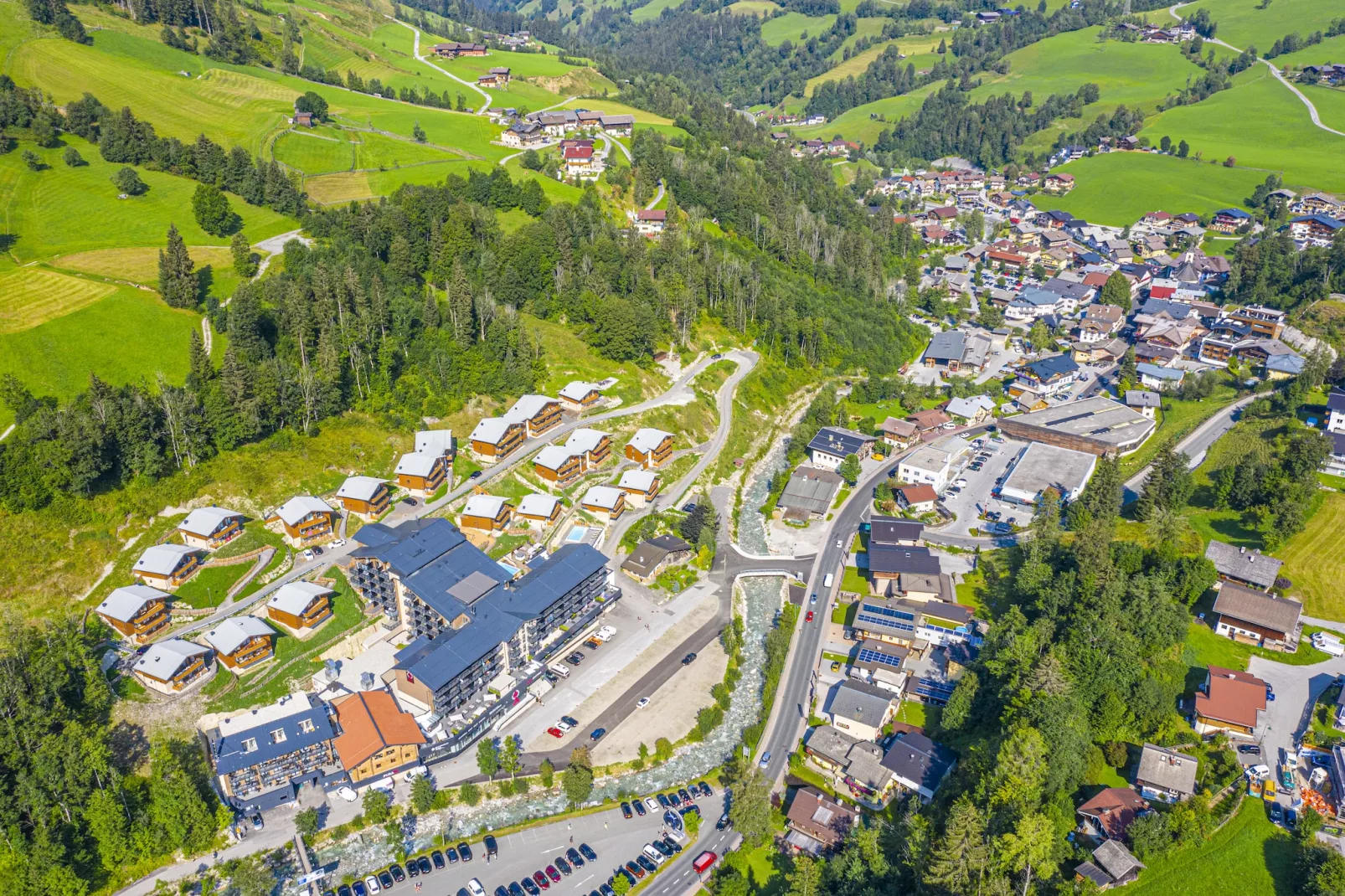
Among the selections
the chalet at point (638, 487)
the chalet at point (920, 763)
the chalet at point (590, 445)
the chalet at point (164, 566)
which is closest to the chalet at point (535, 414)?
the chalet at point (590, 445)

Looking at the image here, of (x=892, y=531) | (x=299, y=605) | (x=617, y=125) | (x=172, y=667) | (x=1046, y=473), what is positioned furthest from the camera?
(x=617, y=125)

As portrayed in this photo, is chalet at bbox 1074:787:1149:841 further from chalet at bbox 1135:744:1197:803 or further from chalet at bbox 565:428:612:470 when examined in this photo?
chalet at bbox 565:428:612:470

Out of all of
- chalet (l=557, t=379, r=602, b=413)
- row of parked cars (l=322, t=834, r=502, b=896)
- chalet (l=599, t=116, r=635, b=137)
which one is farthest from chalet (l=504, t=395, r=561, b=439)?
chalet (l=599, t=116, r=635, b=137)

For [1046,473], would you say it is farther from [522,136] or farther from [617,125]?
[617,125]

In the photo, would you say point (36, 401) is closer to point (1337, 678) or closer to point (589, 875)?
point (589, 875)

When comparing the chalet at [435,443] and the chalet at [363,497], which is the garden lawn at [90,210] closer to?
the chalet at [435,443]

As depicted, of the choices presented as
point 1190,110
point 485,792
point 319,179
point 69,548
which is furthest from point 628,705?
point 1190,110

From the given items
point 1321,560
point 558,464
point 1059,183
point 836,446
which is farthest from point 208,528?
point 1059,183
